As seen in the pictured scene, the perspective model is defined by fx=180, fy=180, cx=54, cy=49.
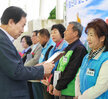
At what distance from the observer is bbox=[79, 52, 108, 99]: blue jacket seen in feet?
5.62

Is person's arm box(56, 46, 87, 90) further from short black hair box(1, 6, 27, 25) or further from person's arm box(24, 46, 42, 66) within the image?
Answer: person's arm box(24, 46, 42, 66)

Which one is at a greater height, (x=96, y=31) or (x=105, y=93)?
(x=96, y=31)

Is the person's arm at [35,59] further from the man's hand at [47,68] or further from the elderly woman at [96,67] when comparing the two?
the man's hand at [47,68]

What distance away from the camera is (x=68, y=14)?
11.3 feet

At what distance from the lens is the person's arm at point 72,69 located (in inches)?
89.6

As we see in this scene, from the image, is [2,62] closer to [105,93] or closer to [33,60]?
[105,93]

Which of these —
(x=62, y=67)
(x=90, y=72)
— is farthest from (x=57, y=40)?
(x=90, y=72)

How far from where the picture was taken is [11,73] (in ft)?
4.93

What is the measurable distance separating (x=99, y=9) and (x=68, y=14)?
92cm

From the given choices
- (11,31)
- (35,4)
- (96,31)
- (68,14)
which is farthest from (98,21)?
(35,4)

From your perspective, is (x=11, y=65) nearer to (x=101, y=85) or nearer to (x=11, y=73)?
(x=11, y=73)

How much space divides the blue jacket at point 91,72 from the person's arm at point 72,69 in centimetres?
37

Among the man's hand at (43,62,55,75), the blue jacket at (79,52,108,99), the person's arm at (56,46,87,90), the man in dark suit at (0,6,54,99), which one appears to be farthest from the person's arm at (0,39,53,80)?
the person's arm at (56,46,87,90)

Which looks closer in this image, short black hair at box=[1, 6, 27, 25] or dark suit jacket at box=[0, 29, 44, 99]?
dark suit jacket at box=[0, 29, 44, 99]
